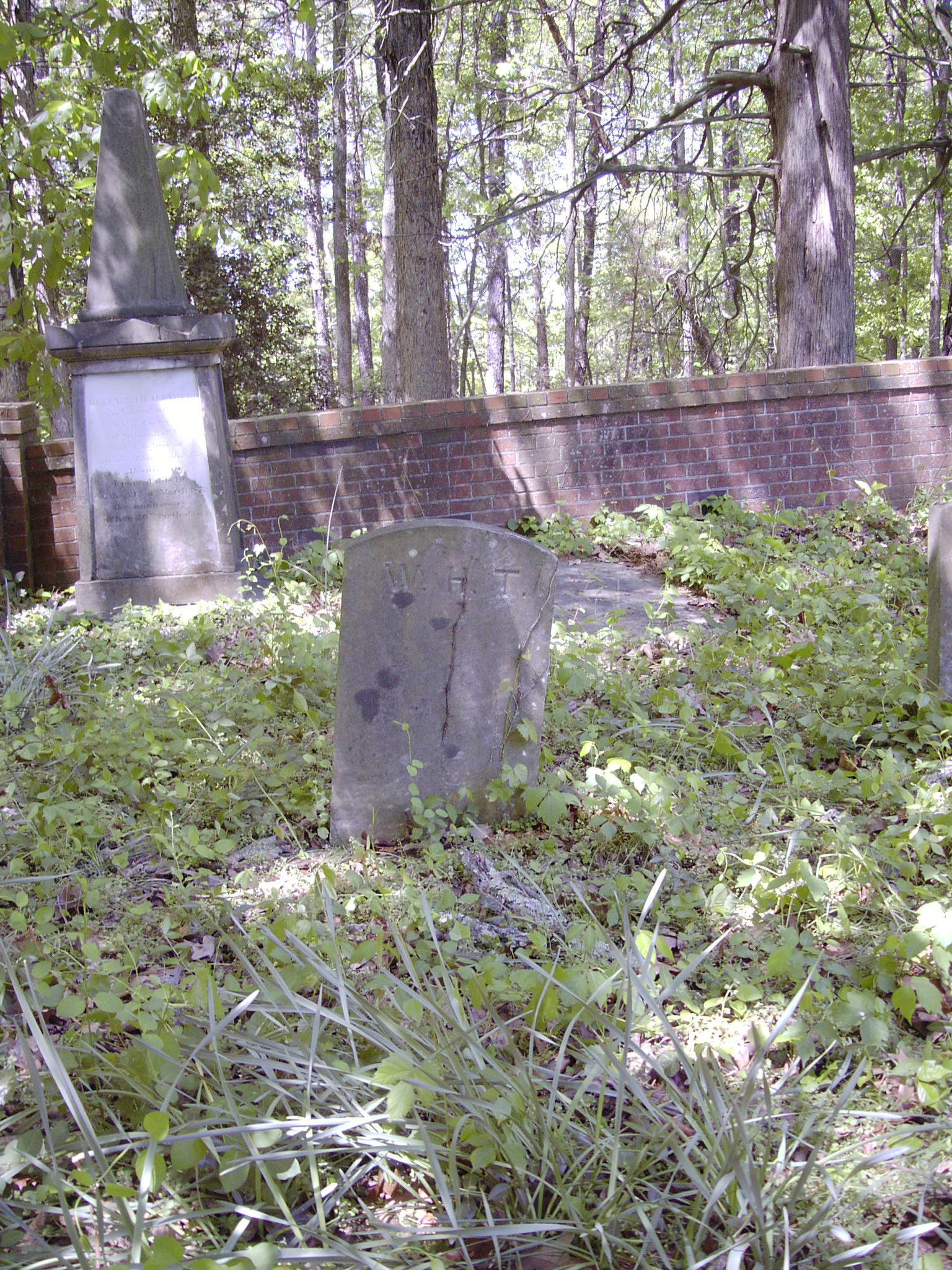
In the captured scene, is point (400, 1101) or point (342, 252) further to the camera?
point (342, 252)

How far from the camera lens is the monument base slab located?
21.1 feet

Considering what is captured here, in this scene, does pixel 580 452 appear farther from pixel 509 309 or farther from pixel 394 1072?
pixel 509 309

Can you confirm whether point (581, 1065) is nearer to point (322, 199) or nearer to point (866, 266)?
point (322, 199)

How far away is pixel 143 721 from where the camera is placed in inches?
152

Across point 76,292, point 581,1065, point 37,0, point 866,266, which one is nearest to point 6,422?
point 581,1065

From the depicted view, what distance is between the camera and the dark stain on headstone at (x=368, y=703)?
3.21 m

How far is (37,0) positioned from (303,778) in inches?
622

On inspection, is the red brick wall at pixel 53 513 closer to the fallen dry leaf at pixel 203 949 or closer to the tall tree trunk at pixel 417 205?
the tall tree trunk at pixel 417 205

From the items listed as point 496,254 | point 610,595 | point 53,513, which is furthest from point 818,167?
point 496,254

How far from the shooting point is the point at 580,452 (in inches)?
305

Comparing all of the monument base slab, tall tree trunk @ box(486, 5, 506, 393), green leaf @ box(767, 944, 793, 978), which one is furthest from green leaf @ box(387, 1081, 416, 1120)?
tall tree trunk @ box(486, 5, 506, 393)

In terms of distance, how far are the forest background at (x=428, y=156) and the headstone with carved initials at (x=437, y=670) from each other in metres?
4.30

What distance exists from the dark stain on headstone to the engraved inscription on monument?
12.1 feet

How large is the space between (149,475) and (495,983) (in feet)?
16.9
